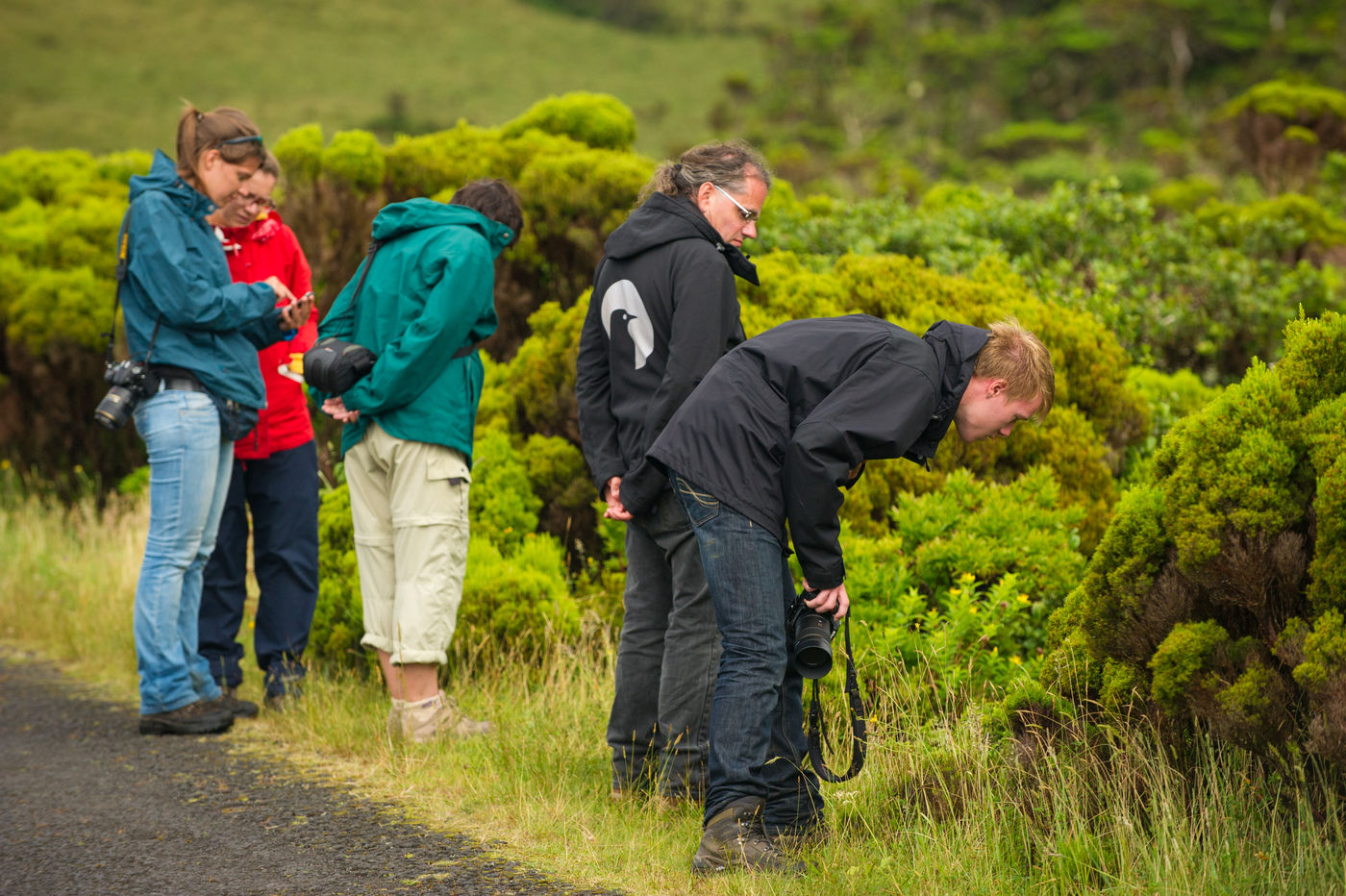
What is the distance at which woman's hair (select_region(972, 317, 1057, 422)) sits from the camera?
11.2 feet

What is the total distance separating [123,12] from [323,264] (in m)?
59.1

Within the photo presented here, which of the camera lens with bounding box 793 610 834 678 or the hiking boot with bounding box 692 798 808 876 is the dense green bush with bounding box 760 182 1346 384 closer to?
the camera lens with bounding box 793 610 834 678

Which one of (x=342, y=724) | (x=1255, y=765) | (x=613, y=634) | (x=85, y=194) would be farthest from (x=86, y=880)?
(x=85, y=194)

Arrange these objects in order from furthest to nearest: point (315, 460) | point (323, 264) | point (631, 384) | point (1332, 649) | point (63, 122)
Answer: point (63, 122), point (323, 264), point (315, 460), point (631, 384), point (1332, 649)

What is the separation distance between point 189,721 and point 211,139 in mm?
2476

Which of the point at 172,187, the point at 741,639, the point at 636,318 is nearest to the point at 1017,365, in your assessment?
the point at 741,639

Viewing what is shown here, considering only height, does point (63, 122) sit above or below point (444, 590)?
above

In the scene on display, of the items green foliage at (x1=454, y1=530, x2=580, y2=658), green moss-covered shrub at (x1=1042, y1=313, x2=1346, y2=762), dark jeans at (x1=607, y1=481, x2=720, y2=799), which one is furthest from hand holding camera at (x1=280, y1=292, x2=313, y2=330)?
green moss-covered shrub at (x1=1042, y1=313, x2=1346, y2=762)

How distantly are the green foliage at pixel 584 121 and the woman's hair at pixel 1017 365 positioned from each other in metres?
6.10

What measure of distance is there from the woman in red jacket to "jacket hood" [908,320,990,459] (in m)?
3.16

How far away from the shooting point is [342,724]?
16.6ft

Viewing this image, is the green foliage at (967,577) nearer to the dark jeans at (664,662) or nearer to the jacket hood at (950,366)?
the dark jeans at (664,662)

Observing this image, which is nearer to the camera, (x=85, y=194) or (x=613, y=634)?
(x=613, y=634)

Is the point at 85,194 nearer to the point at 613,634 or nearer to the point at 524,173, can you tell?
the point at 524,173
